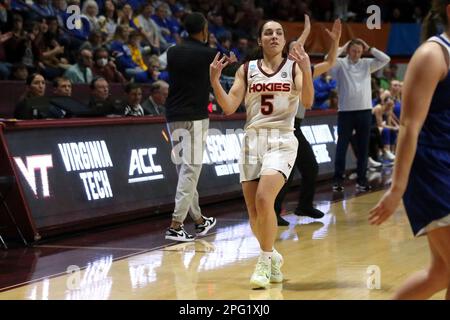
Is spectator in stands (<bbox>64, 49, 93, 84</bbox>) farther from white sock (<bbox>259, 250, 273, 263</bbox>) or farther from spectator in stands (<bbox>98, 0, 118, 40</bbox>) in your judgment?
white sock (<bbox>259, 250, 273, 263</bbox>)

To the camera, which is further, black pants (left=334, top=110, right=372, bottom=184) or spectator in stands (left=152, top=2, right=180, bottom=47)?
Result: spectator in stands (left=152, top=2, right=180, bottom=47)

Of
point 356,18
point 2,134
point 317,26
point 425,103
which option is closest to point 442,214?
point 425,103

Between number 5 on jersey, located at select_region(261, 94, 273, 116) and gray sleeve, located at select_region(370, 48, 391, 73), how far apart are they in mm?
5556

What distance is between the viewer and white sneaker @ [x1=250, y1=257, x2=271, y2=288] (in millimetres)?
6109

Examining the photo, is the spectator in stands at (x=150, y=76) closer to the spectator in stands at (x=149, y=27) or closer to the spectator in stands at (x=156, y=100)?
the spectator in stands at (x=149, y=27)

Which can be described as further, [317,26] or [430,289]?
[317,26]

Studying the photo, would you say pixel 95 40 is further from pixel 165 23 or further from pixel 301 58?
pixel 301 58

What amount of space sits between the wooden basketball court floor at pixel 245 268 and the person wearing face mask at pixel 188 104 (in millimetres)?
421

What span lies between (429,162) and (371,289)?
7.38 feet

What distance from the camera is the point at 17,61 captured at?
1264 centimetres

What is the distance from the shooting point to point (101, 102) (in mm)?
10531

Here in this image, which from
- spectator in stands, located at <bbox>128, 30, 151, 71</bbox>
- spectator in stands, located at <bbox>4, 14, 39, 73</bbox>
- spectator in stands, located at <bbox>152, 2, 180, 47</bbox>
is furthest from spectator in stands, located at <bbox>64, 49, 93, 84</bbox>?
spectator in stands, located at <bbox>152, 2, 180, 47</bbox>
